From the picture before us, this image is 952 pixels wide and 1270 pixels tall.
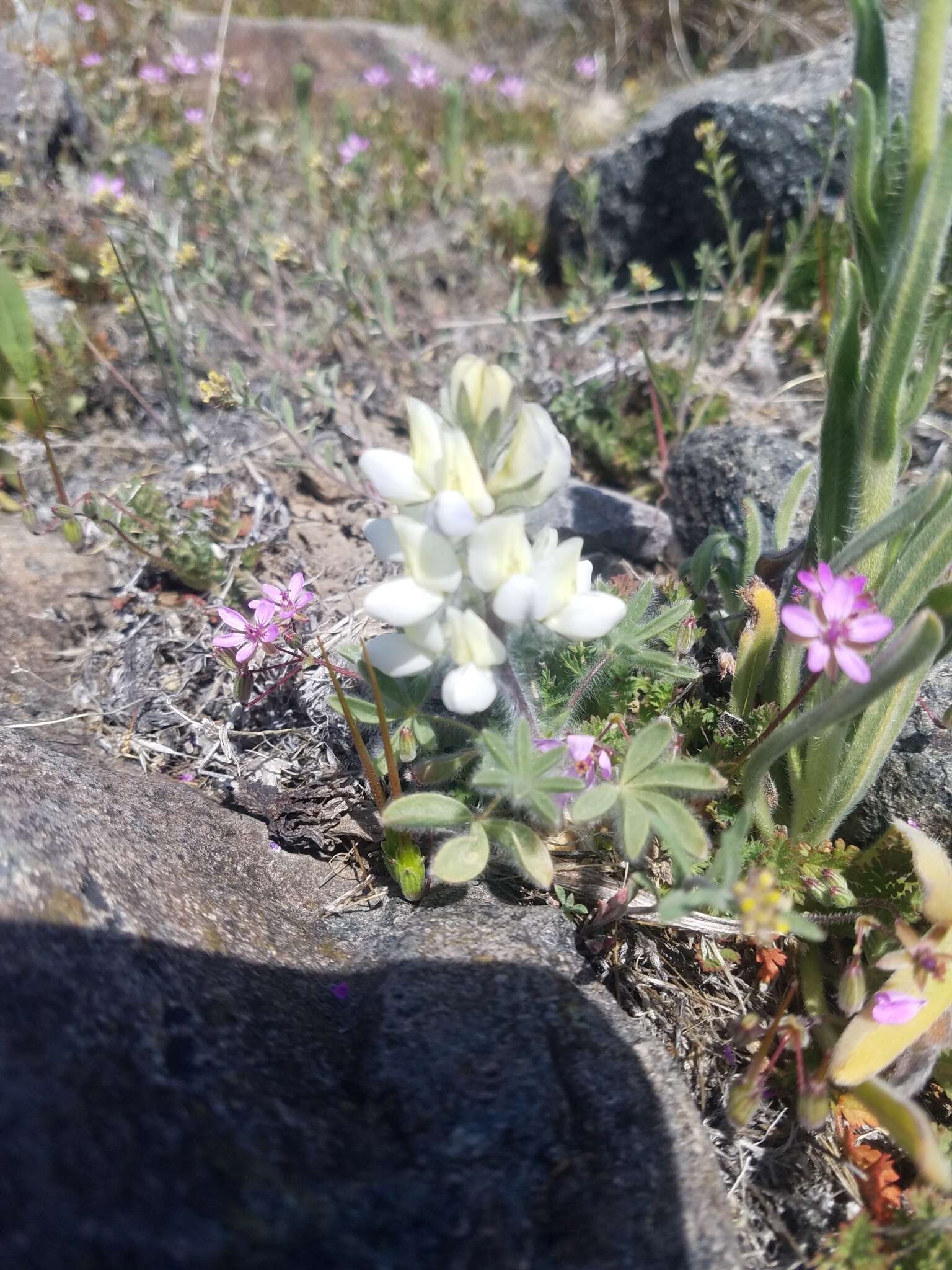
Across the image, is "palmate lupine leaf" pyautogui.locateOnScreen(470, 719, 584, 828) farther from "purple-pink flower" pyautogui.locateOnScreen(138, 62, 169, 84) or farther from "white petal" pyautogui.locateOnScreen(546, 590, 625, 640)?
"purple-pink flower" pyautogui.locateOnScreen(138, 62, 169, 84)

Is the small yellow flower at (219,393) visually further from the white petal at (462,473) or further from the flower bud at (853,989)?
the flower bud at (853,989)

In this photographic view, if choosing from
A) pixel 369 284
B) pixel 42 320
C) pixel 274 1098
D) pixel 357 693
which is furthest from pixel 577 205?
pixel 274 1098

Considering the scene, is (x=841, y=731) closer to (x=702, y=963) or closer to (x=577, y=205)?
(x=702, y=963)

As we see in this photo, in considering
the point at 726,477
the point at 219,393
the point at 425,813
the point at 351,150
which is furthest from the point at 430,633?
the point at 351,150

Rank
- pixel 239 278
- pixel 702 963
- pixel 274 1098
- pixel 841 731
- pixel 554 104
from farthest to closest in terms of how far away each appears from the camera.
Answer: pixel 554 104
pixel 239 278
pixel 702 963
pixel 841 731
pixel 274 1098

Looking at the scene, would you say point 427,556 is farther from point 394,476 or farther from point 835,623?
point 835,623

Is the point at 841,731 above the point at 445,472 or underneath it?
underneath

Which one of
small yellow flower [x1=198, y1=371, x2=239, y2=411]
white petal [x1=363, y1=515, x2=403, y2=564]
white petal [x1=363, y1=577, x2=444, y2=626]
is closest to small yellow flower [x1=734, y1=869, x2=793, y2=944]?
white petal [x1=363, y1=577, x2=444, y2=626]
